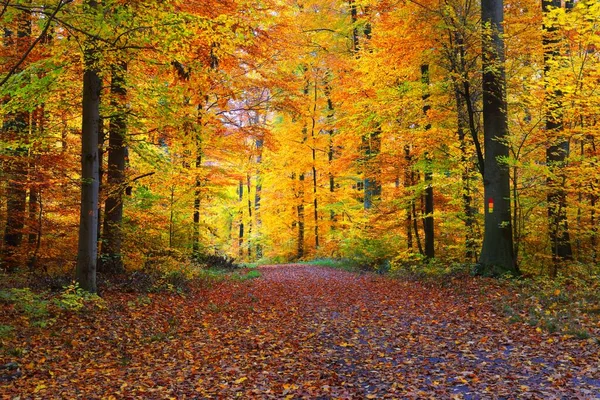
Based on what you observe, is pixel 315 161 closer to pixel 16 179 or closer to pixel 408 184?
pixel 408 184

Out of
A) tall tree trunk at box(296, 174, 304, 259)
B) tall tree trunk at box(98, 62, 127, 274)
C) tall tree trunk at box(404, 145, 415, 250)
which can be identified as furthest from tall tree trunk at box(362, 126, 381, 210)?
tall tree trunk at box(98, 62, 127, 274)

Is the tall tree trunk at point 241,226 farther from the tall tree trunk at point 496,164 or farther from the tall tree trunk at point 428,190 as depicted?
the tall tree trunk at point 496,164

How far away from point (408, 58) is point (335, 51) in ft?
34.6

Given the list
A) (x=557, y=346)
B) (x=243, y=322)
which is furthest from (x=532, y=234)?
(x=243, y=322)

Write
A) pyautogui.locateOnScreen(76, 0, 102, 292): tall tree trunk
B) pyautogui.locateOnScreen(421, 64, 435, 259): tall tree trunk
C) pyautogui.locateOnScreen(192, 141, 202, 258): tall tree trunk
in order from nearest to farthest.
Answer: pyautogui.locateOnScreen(76, 0, 102, 292): tall tree trunk → pyautogui.locateOnScreen(421, 64, 435, 259): tall tree trunk → pyautogui.locateOnScreen(192, 141, 202, 258): tall tree trunk

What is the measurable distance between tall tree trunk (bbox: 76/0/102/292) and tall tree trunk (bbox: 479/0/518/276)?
9538mm

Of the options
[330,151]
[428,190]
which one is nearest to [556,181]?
[428,190]

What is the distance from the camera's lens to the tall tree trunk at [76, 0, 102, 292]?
27.7 feet

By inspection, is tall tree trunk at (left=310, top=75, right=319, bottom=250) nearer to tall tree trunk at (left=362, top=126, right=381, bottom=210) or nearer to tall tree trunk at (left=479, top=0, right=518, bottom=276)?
tall tree trunk at (left=362, top=126, right=381, bottom=210)

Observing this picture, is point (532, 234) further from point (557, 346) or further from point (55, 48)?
point (55, 48)

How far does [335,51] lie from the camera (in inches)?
925

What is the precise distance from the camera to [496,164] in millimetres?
11562

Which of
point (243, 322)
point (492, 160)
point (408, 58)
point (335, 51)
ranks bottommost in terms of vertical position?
point (243, 322)

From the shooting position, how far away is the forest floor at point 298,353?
208 inches
